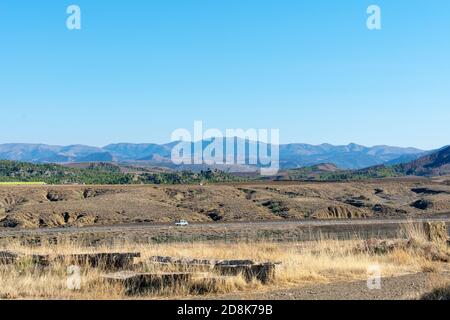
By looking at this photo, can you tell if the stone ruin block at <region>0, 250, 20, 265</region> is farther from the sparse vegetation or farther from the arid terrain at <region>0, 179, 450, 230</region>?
the sparse vegetation

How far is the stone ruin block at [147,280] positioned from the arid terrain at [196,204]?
41208 mm

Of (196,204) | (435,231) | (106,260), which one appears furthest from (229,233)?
(106,260)

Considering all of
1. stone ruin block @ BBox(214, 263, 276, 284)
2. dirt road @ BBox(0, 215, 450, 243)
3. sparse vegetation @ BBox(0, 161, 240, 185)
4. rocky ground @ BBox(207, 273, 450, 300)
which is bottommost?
sparse vegetation @ BBox(0, 161, 240, 185)

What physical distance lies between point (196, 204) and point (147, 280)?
5163 cm

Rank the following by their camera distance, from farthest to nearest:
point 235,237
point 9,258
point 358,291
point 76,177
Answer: point 76,177 < point 235,237 < point 9,258 < point 358,291

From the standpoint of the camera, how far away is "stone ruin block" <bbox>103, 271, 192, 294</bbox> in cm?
1216

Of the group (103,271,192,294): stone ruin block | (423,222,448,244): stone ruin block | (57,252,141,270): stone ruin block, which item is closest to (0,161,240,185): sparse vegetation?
(423,222,448,244): stone ruin block

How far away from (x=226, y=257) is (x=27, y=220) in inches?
1591

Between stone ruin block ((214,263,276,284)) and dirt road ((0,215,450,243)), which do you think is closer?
stone ruin block ((214,263,276,284))

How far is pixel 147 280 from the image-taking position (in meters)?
12.4

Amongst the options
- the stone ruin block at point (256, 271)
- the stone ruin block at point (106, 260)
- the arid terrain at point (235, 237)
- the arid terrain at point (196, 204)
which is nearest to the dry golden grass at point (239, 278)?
the arid terrain at point (235, 237)

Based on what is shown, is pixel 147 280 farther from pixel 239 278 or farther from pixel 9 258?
pixel 9 258

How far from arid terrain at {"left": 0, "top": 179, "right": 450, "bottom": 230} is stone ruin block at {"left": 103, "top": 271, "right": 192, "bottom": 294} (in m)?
41.2
